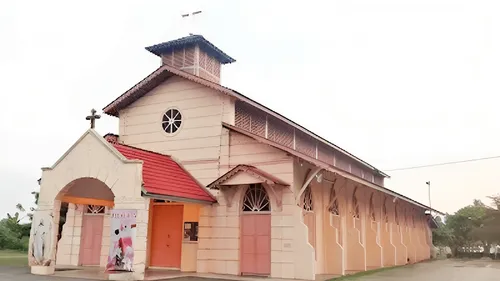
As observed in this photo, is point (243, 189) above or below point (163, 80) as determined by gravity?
below

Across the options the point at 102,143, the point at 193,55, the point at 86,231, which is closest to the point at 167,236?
the point at 86,231

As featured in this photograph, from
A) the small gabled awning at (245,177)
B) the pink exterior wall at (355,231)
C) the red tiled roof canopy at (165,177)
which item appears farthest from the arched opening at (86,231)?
the pink exterior wall at (355,231)

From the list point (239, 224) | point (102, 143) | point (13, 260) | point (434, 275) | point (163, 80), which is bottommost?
point (434, 275)

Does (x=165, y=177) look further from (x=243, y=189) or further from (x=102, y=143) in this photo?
(x=243, y=189)

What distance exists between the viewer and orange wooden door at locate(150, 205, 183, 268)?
18172mm

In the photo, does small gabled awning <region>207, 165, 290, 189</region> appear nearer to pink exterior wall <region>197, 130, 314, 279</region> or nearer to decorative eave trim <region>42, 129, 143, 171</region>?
pink exterior wall <region>197, 130, 314, 279</region>

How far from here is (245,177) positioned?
15461 millimetres

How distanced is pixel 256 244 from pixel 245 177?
2.56 meters

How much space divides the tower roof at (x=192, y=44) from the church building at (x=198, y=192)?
53 millimetres

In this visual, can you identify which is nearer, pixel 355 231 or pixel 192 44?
pixel 355 231

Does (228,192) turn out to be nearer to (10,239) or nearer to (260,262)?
(260,262)

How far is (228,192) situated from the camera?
16.9 metres

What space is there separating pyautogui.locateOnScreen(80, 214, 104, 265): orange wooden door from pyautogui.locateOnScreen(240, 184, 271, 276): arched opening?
6.69 m

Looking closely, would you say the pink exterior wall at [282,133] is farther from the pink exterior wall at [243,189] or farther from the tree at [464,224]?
the tree at [464,224]
